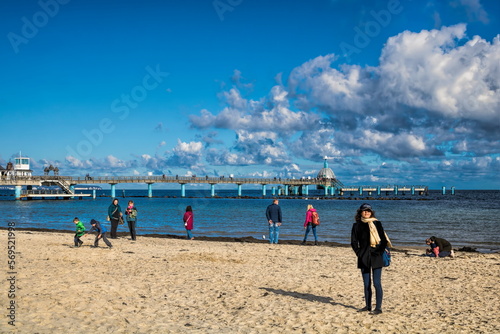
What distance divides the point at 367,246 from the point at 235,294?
3118 mm

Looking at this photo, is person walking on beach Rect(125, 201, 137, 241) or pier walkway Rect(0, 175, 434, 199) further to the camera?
pier walkway Rect(0, 175, 434, 199)

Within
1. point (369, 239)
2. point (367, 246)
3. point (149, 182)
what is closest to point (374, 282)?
point (367, 246)

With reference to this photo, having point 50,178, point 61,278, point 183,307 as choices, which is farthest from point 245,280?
point 50,178

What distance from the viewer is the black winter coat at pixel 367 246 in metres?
6.57

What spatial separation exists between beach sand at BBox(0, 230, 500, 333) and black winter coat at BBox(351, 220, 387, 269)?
94 centimetres

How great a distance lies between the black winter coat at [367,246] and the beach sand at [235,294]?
94 cm

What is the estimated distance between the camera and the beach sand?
21.7 ft

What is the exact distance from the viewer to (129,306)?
7.53 metres

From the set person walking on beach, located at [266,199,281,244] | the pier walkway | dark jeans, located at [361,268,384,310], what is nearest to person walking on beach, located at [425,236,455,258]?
person walking on beach, located at [266,199,281,244]

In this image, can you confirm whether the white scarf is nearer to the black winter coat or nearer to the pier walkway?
the black winter coat

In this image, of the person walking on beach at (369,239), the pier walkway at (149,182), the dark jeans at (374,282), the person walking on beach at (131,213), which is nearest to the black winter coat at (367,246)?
the person walking on beach at (369,239)

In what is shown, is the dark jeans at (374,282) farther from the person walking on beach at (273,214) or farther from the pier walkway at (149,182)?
the pier walkway at (149,182)

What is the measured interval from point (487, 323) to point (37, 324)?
679cm

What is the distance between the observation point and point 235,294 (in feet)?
28.2
